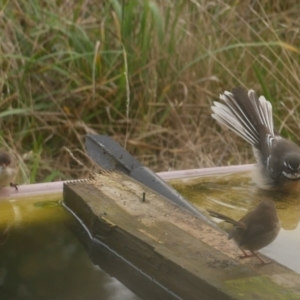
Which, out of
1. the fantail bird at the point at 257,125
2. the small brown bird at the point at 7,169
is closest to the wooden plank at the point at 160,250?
the small brown bird at the point at 7,169

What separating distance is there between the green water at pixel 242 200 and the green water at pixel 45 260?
48 cm

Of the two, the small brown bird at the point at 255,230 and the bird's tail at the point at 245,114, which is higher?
the small brown bird at the point at 255,230

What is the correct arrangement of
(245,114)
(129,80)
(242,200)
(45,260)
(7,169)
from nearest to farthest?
(45,260) < (242,200) < (7,169) < (245,114) < (129,80)

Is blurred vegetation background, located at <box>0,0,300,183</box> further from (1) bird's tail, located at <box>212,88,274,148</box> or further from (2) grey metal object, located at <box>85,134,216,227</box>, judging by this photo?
(2) grey metal object, located at <box>85,134,216,227</box>

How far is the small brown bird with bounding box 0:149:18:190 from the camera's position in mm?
2900

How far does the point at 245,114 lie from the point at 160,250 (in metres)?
1.58

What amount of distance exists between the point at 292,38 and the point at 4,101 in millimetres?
2223

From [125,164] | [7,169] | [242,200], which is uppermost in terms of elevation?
[125,164]

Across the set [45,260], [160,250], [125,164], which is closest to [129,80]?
[125,164]

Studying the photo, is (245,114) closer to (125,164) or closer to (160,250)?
(125,164)

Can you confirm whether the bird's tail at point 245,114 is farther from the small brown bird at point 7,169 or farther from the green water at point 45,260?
the green water at point 45,260

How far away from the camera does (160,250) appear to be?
1.81 metres

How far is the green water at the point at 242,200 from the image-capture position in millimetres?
2092

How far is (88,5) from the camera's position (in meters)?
5.08
